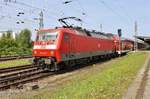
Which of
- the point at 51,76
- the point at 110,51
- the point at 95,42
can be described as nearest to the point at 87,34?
the point at 95,42

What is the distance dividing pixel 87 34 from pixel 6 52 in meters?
32.5

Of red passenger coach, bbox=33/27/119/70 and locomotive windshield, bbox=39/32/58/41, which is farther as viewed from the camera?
locomotive windshield, bbox=39/32/58/41

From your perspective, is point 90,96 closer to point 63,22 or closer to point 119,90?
point 119,90

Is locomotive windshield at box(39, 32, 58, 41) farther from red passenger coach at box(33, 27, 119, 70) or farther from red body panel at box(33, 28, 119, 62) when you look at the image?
red body panel at box(33, 28, 119, 62)

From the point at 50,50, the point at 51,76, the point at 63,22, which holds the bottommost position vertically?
the point at 51,76

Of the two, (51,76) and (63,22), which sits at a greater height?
(63,22)

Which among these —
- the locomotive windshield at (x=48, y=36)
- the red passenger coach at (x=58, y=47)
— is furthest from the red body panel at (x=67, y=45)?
the locomotive windshield at (x=48, y=36)

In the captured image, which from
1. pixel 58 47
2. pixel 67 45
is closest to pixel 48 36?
pixel 58 47

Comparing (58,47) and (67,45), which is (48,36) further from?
(67,45)

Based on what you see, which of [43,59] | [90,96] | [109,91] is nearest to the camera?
[90,96]

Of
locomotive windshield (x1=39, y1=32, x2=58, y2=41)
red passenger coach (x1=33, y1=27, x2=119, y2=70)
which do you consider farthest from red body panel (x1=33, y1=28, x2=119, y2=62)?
locomotive windshield (x1=39, y1=32, x2=58, y2=41)

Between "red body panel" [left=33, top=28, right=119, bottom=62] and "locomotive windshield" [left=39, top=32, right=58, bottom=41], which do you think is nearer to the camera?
"red body panel" [left=33, top=28, right=119, bottom=62]

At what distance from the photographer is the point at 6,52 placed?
203ft

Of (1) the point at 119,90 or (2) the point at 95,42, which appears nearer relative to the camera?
(1) the point at 119,90
